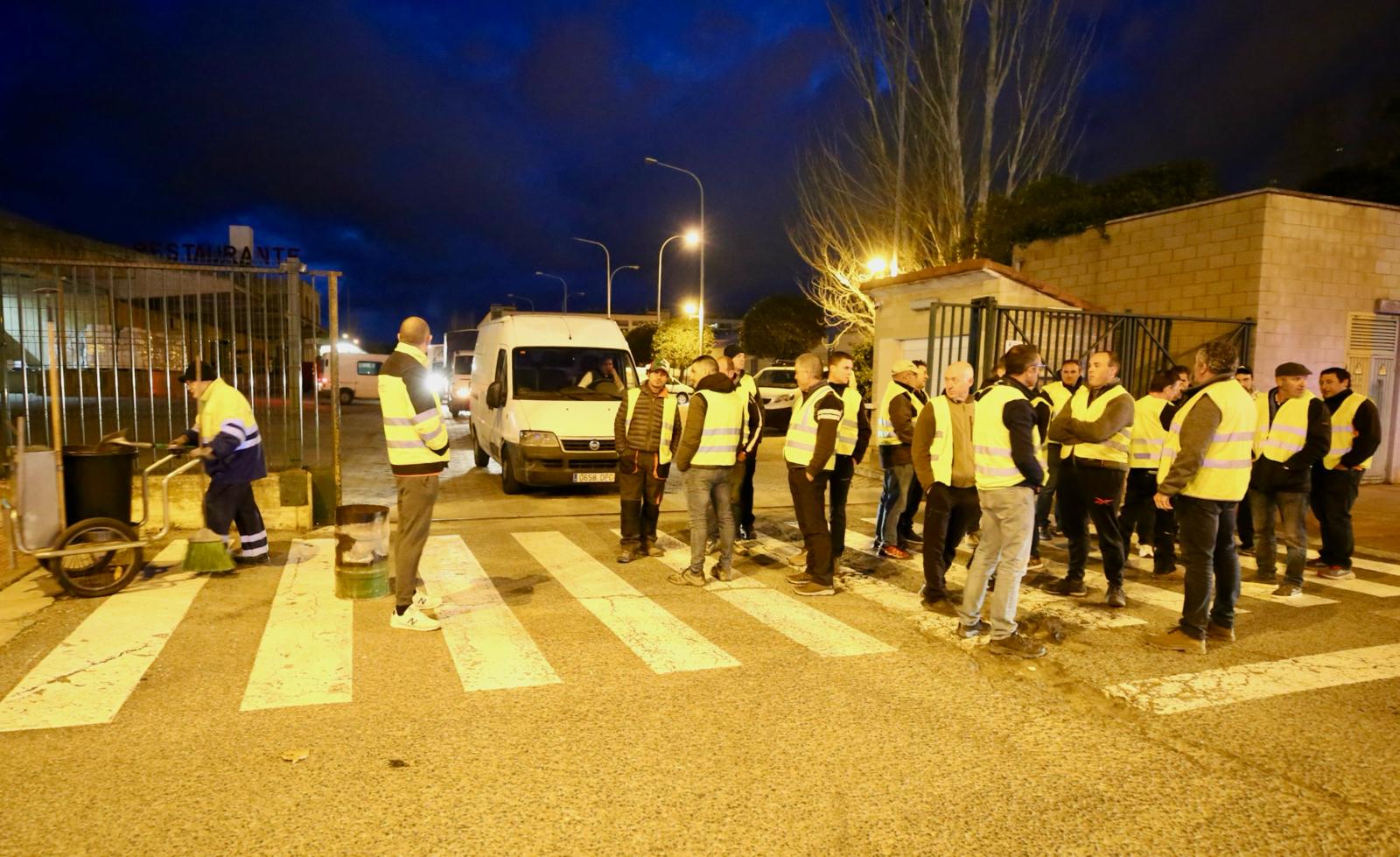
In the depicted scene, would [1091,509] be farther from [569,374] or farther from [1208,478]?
[569,374]

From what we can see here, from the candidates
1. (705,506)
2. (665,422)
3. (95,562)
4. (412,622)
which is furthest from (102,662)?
(665,422)

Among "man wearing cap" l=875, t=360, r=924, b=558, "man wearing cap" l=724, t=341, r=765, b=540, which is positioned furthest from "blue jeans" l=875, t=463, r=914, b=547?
"man wearing cap" l=724, t=341, r=765, b=540

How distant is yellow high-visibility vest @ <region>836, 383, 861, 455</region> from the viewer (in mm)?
7117

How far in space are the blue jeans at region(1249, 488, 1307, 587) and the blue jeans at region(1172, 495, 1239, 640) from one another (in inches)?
71.1

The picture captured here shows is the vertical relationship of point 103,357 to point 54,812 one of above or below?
above

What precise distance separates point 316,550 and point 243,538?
824 millimetres

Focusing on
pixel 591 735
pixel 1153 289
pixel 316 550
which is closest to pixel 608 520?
pixel 316 550

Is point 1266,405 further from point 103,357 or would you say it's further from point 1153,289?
point 103,357

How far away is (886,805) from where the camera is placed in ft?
11.0

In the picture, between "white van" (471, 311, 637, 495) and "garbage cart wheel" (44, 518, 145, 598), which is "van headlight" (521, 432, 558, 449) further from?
"garbage cart wheel" (44, 518, 145, 598)

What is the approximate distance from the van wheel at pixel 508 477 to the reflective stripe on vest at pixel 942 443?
6469mm

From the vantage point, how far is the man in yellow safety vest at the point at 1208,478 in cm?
525

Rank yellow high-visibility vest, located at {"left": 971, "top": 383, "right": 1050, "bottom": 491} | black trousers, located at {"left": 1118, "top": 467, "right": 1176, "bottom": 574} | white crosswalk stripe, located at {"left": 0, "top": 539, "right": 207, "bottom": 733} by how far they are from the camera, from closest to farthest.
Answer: white crosswalk stripe, located at {"left": 0, "top": 539, "right": 207, "bottom": 733} → yellow high-visibility vest, located at {"left": 971, "top": 383, "right": 1050, "bottom": 491} → black trousers, located at {"left": 1118, "top": 467, "right": 1176, "bottom": 574}

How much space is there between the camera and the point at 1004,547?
16.6ft
